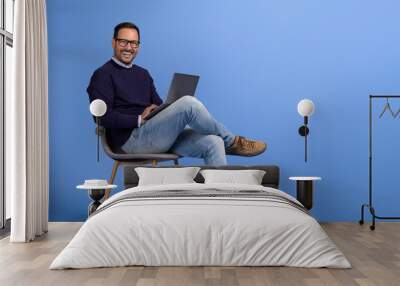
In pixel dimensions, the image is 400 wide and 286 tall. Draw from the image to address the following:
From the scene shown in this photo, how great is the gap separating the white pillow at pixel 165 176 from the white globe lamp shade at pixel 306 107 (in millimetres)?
1421

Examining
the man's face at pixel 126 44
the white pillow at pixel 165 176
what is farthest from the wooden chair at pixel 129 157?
the man's face at pixel 126 44

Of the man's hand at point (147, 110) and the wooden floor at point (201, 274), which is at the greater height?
the man's hand at point (147, 110)

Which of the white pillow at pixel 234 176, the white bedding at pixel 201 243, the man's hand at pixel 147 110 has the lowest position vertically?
the white bedding at pixel 201 243

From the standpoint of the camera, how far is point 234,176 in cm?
619

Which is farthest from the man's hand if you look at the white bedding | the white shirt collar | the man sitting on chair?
the white bedding

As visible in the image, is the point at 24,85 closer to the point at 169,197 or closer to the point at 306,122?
the point at 169,197

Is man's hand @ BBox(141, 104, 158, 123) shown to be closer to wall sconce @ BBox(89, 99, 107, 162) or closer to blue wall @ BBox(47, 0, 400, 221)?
blue wall @ BBox(47, 0, 400, 221)

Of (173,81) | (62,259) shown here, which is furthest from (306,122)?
(62,259)

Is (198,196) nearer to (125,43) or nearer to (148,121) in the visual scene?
(148,121)

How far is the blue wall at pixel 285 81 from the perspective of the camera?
6773 millimetres

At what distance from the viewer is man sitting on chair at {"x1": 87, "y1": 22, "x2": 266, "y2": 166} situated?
6.57 metres

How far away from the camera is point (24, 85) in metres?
5.62

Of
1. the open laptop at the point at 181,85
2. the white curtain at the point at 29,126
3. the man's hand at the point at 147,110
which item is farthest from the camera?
the open laptop at the point at 181,85

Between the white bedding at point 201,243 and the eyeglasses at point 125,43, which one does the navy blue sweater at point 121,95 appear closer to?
the eyeglasses at point 125,43
